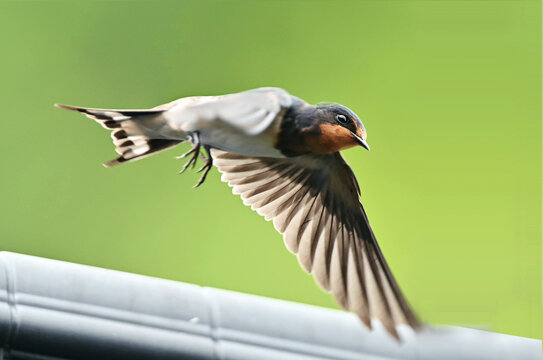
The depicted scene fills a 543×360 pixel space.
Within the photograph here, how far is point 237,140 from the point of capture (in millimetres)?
1487

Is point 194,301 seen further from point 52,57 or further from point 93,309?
point 52,57

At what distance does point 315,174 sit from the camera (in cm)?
188

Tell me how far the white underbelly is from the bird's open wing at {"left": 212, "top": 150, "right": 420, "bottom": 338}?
30cm

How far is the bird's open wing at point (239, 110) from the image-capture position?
1.33 meters

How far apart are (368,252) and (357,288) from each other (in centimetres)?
14

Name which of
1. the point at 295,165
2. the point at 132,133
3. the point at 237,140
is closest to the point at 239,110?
the point at 237,140

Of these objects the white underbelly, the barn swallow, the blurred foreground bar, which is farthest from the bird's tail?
the blurred foreground bar

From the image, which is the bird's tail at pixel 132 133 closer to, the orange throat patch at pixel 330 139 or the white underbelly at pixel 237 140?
the white underbelly at pixel 237 140

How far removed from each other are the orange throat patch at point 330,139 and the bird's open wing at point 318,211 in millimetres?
244

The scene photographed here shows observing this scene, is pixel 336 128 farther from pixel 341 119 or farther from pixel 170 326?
pixel 170 326

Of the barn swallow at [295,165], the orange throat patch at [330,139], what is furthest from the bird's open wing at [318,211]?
the orange throat patch at [330,139]

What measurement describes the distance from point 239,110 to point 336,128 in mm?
269

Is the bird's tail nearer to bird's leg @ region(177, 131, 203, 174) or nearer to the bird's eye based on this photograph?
bird's leg @ region(177, 131, 203, 174)

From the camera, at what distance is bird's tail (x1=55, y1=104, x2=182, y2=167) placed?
1.59 m
